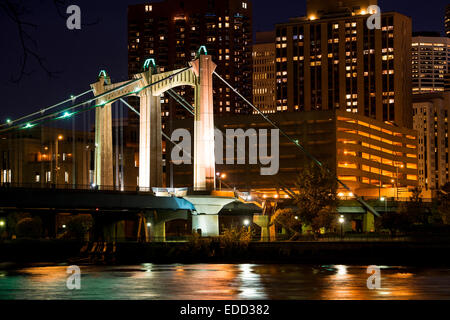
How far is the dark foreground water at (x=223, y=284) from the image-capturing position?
36.4 m

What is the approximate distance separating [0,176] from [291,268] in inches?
3928

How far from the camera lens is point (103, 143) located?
346ft

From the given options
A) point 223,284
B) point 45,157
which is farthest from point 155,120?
point 45,157

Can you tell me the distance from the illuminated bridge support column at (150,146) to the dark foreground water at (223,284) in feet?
124

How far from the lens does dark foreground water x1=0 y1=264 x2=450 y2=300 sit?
3641cm

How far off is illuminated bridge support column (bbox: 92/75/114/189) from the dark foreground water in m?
43.8

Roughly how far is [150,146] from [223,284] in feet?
182
